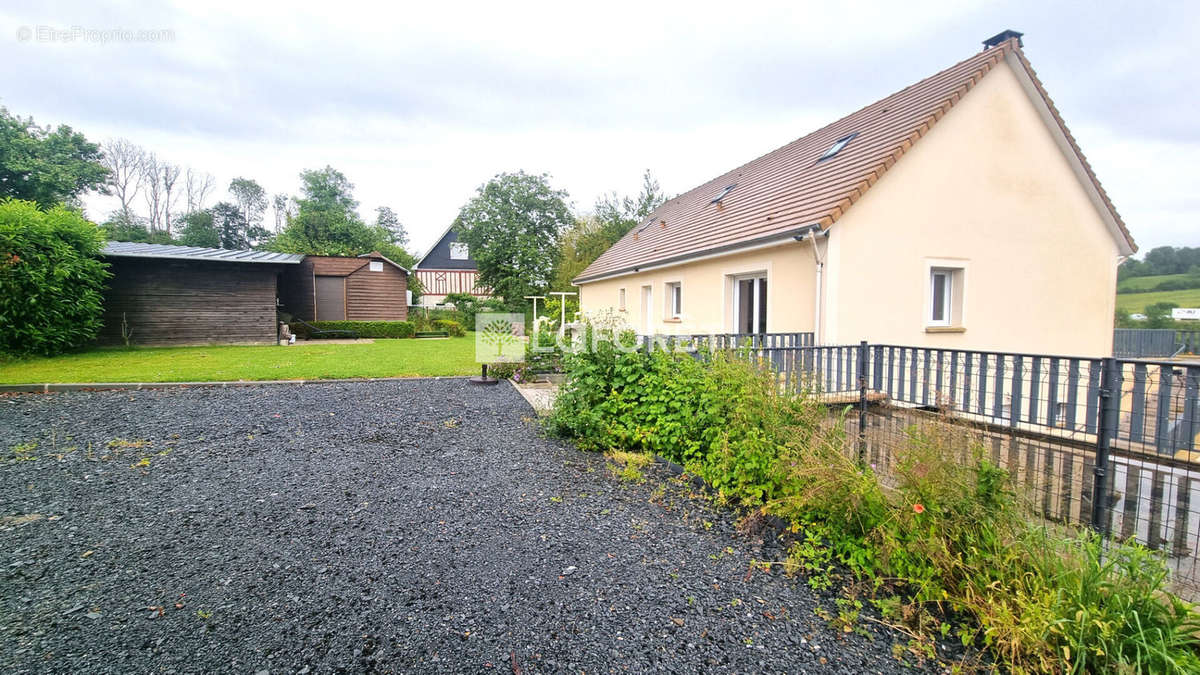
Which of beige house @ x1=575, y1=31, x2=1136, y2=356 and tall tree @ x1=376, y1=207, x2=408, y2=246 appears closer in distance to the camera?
beige house @ x1=575, y1=31, x2=1136, y2=356

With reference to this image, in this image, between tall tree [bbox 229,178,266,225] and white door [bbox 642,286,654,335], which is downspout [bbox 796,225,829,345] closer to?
white door [bbox 642,286,654,335]

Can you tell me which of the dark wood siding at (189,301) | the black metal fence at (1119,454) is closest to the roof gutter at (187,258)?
the dark wood siding at (189,301)

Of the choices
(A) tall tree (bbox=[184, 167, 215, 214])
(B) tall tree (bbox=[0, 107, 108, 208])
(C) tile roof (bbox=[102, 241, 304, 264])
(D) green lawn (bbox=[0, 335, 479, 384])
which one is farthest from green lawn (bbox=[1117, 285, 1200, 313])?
(A) tall tree (bbox=[184, 167, 215, 214])

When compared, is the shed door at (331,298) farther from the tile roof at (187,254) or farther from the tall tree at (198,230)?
the tall tree at (198,230)

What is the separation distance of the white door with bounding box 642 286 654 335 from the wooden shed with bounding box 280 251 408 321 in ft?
45.0

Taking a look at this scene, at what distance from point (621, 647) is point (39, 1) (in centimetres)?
1397

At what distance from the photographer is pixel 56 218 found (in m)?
12.1

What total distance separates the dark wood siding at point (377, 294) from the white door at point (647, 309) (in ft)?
45.0

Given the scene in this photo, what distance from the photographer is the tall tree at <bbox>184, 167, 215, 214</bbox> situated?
42.5 metres

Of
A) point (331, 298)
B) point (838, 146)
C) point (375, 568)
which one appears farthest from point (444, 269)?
point (375, 568)

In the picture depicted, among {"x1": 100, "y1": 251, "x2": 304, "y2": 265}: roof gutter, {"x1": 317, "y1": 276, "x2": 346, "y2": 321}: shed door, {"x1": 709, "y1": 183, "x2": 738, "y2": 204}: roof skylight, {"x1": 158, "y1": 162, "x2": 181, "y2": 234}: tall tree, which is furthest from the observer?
{"x1": 158, "y1": 162, "x2": 181, "y2": 234}: tall tree

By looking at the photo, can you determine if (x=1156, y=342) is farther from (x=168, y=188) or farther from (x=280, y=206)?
(x=280, y=206)

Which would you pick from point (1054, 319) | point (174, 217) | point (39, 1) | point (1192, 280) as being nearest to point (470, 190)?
point (39, 1)

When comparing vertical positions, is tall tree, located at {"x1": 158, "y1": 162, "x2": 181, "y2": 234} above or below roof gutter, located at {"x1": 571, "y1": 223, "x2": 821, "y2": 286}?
above
